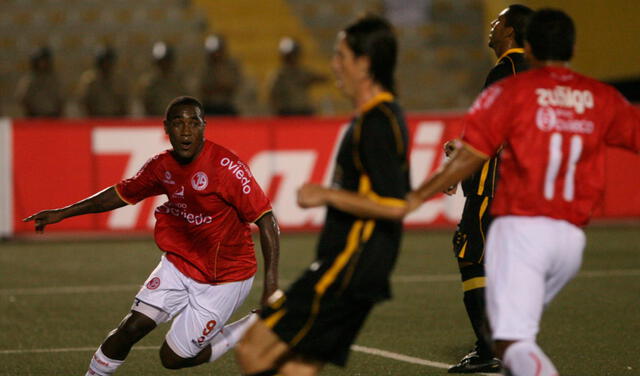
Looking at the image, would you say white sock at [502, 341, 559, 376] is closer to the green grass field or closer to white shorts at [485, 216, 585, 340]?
white shorts at [485, 216, 585, 340]

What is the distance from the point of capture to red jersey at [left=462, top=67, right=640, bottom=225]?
491 cm

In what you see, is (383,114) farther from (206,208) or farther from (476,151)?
(206,208)

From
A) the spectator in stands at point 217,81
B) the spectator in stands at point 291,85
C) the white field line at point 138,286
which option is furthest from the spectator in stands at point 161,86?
the white field line at point 138,286

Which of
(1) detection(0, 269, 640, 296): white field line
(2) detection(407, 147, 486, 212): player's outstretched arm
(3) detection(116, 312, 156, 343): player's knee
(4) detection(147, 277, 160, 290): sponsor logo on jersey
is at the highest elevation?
(2) detection(407, 147, 486, 212): player's outstretched arm

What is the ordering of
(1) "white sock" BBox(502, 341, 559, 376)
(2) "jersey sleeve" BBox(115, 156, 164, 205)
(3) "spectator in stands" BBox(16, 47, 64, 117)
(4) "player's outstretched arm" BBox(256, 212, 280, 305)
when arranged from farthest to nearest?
1. (3) "spectator in stands" BBox(16, 47, 64, 117)
2. (2) "jersey sleeve" BBox(115, 156, 164, 205)
3. (4) "player's outstretched arm" BBox(256, 212, 280, 305)
4. (1) "white sock" BBox(502, 341, 559, 376)

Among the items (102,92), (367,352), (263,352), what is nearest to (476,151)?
(263,352)

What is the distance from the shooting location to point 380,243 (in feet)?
15.8

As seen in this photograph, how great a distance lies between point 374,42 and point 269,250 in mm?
1833

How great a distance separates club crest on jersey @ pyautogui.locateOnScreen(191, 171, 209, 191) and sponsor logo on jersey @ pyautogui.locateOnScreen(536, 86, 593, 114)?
2.33 metres

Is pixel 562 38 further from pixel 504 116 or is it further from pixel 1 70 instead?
pixel 1 70

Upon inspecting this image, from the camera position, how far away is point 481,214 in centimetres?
738

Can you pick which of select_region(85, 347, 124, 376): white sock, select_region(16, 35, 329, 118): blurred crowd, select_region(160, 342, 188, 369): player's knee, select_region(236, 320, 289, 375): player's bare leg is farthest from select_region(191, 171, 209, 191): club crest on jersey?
select_region(16, 35, 329, 118): blurred crowd

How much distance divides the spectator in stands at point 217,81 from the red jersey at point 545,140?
12.6m

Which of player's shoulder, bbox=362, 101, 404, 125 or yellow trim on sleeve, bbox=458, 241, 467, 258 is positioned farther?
yellow trim on sleeve, bbox=458, 241, 467, 258
